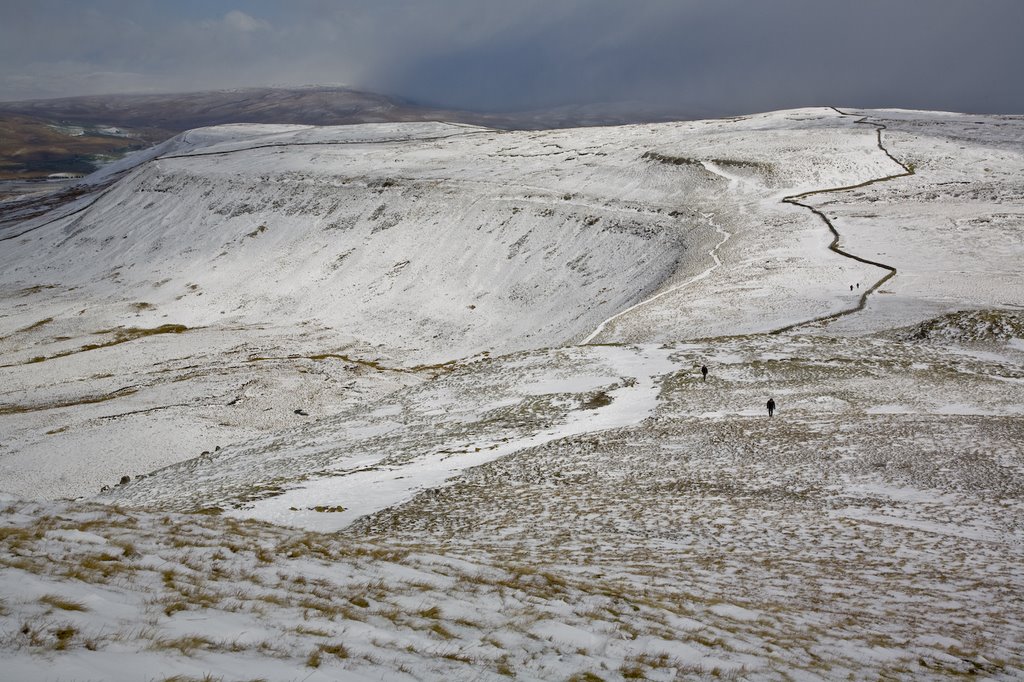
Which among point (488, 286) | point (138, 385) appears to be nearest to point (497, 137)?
point (488, 286)

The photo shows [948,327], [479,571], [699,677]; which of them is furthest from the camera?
[948,327]

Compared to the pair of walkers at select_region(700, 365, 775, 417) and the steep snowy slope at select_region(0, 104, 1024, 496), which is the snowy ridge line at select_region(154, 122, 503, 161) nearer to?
the steep snowy slope at select_region(0, 104, 1024, 496)

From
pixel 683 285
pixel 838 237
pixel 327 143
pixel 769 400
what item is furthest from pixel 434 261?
pixel 327 143

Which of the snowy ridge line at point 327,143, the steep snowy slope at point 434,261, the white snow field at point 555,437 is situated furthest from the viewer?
the snowy ridge line at point 327,143

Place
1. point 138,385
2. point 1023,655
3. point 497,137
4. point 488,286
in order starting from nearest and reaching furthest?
1. point 1023,655
2. point 138,385
3. point 488,286
4. point 497,137

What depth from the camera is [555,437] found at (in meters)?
27.0

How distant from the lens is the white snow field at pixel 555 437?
31.5 ft

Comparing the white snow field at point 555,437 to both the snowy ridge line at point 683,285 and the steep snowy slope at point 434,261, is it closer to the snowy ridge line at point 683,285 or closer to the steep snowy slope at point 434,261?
the steep snowy slope at point 434,261

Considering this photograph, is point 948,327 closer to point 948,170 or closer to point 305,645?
point 305,645

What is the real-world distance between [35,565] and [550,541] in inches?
437

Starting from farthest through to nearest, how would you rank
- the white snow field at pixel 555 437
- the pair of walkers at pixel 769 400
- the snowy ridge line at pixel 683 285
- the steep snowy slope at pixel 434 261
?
the snowy ridge line at pixel 683 285, the steep snowy slope at pixel 434 261, the pair of walkers at pixel 769 400, the white snow field at pixel 555 437

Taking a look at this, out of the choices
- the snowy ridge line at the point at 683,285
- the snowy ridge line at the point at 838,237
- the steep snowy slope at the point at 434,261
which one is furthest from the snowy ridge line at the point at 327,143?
the snowy ridge line at the point at 683,285

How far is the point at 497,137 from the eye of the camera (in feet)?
428

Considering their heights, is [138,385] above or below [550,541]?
below
